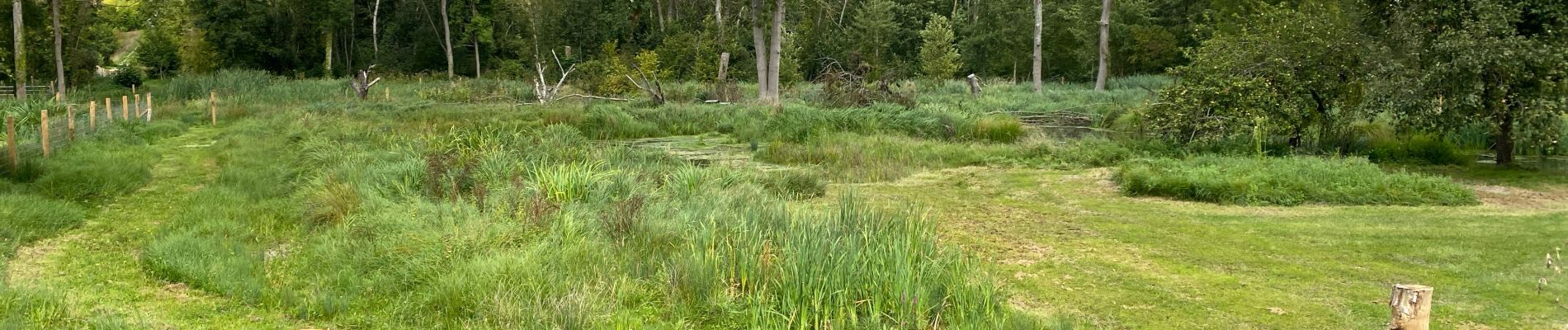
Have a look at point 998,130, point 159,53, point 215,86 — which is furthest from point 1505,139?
point 159,53

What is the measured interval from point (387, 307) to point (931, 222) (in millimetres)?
3935

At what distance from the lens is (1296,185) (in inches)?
436

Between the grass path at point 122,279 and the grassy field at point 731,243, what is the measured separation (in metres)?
0.02

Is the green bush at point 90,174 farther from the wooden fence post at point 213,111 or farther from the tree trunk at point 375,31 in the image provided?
the tree trunk at point 375,31

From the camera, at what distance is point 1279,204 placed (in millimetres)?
10680

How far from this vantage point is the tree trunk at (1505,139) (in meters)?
12.8

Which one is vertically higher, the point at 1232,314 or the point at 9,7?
the point at 9,7

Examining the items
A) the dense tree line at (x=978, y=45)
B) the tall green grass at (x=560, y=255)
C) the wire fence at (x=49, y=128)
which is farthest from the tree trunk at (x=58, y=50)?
the tall green grass at (x=560, y=255)

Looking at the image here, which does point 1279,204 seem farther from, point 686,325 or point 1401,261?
point 686,325

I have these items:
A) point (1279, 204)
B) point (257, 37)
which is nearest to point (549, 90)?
point (1279, 204)

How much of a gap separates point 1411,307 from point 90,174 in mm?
11877

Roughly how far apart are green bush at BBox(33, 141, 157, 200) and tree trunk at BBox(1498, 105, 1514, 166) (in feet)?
49.4

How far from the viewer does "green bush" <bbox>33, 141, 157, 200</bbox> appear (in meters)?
10.6

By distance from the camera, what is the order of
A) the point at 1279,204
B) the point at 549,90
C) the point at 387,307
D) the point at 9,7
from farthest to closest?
the point at 9,7
the point at 549,90
the point at 1279,204
the point at 387,307
